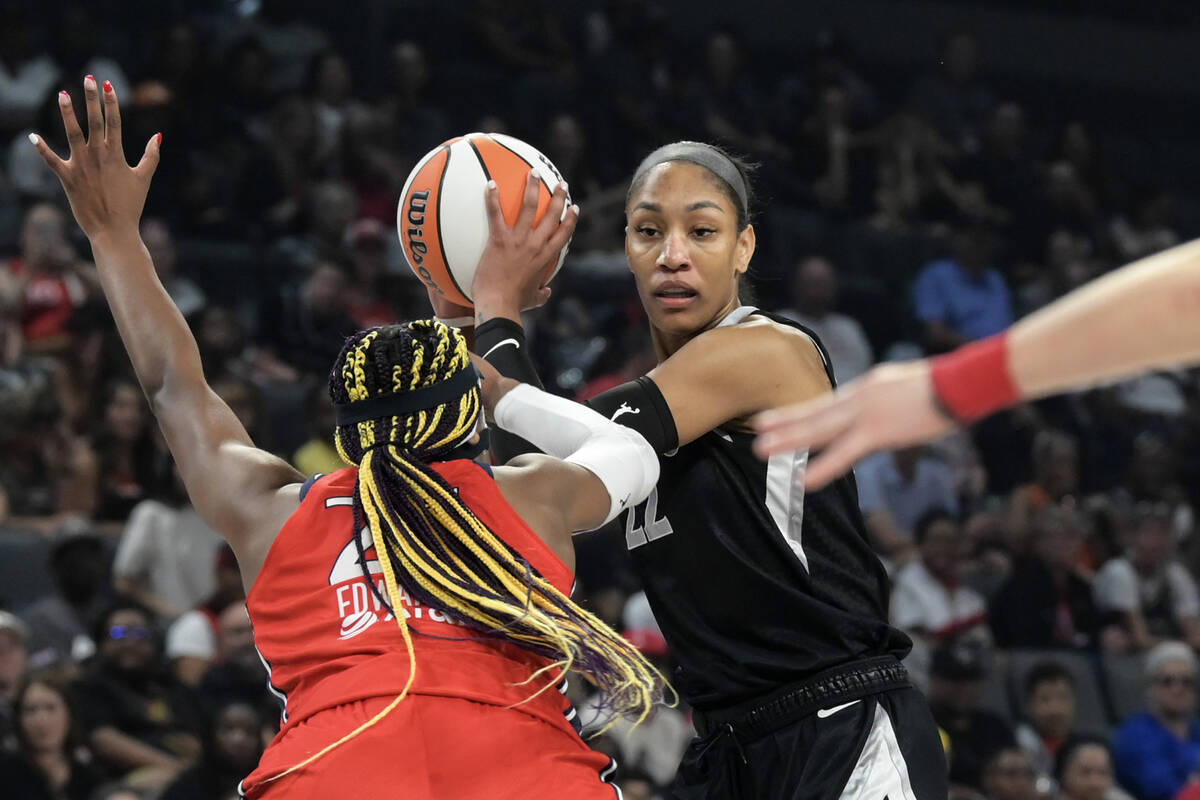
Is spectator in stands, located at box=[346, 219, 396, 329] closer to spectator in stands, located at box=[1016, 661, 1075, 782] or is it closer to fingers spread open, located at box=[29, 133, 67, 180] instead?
spectator in stands, located at box=[1016, 661, 1075, 782]

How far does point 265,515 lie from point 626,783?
4216mm

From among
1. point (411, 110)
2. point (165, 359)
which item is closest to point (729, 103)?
point (411, 110)

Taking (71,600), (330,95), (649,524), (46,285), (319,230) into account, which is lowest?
(71,600)

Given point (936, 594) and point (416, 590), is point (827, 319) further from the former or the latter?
point (416, 590)

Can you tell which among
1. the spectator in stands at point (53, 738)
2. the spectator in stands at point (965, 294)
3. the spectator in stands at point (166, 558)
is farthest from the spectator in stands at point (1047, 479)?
the spectator in stands at point (53, 738)

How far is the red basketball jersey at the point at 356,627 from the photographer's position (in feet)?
9.23

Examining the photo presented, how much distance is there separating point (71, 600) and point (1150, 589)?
20.5ft

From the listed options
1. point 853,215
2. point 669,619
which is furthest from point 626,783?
point 853,215

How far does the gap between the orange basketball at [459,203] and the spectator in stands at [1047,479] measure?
21.6ft

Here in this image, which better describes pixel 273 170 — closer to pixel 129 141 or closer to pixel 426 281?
pixel 129 141

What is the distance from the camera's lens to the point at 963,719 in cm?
792

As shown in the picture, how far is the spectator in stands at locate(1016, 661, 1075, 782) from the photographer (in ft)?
27.6

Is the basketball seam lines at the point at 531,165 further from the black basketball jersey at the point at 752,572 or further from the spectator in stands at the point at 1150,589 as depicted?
the spectator in stands at the point at 1150,589

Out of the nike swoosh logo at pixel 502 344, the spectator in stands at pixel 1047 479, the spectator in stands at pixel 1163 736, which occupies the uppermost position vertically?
the nike swoosh logo at pixel 502 344
